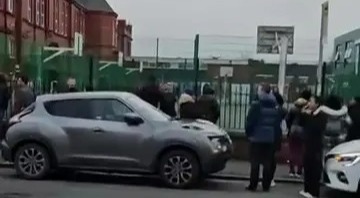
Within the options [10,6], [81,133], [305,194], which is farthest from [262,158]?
[10,6]

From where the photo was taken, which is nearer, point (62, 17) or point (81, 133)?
point (81, 133)

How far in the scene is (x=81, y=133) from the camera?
52.1ft

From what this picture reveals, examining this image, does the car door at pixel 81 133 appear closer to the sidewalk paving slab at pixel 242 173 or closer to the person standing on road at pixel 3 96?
the sidewalk paving slab at pixel 242 173

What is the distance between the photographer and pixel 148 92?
19.8 meters

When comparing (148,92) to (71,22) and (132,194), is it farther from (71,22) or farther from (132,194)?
(71,22)

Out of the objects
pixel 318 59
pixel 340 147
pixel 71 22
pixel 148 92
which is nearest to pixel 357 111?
pixel 340 147

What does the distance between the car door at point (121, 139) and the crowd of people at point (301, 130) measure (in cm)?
197

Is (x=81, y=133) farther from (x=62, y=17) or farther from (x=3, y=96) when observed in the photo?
(x=62, y=17)

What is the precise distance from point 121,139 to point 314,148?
11.3 ft

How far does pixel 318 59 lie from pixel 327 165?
235 inches

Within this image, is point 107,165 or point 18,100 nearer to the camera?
point 107,165

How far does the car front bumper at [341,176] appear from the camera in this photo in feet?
45.3

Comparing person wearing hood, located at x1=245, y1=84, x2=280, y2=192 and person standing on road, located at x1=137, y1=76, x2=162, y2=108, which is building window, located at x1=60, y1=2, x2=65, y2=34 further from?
person wearing hood, located at x1=245, y1=84, x2=280, y2=192

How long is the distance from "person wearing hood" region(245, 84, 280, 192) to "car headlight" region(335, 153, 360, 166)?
1.51 m
